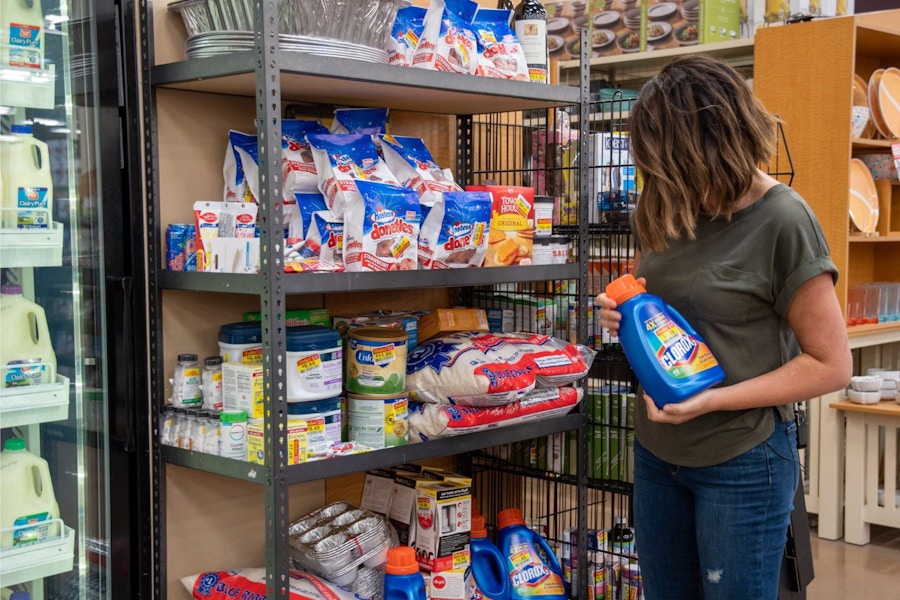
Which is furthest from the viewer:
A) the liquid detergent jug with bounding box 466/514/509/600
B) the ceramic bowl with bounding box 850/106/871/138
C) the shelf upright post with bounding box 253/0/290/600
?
the ceramic bowl with bounding box 850/106/871/138

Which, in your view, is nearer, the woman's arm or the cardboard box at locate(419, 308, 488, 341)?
the woman's arm

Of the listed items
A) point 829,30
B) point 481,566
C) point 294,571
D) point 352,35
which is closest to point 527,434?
point 481,566

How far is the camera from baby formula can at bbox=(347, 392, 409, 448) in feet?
8.45

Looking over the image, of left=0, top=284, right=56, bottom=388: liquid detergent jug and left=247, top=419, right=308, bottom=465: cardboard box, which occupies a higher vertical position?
left=0, top=284, right=56, bottom=388: liquid detergent jug

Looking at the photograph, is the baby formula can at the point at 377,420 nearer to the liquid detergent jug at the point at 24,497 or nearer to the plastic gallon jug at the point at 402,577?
the plastic gallon jug at the point at 402,577

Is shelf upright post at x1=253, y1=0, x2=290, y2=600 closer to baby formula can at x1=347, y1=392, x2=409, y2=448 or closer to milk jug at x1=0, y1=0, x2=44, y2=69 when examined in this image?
baby formula can at x1=347, y1=392, x2=409, y2=448

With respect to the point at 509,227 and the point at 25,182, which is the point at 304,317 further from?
the point at 25,182

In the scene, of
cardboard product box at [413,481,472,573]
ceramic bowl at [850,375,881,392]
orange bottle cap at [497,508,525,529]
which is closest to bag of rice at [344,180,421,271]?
cardboard product box at [413,481,472,573]

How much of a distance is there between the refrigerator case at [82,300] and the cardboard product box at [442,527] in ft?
2.60

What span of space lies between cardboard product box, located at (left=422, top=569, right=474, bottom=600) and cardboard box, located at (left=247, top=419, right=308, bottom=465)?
719mm

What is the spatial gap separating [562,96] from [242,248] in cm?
117

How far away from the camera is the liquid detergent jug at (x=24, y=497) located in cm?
208

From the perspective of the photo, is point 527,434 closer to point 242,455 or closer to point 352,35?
point 242,455

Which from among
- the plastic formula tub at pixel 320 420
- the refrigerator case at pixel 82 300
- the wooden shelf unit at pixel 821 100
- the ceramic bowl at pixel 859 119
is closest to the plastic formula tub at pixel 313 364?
the plastic formula tub at pixel 320 420
